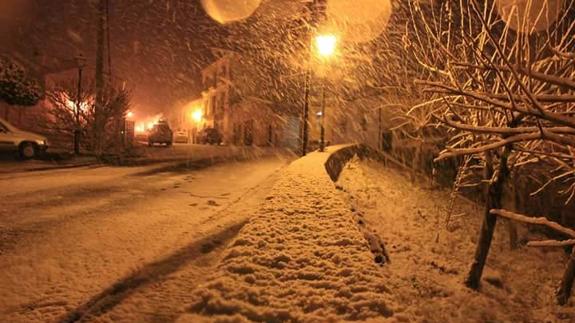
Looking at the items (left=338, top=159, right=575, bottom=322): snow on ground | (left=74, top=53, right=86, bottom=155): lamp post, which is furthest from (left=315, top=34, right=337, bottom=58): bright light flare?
(left=74, top=53, right=86, bottom=155): lamp post

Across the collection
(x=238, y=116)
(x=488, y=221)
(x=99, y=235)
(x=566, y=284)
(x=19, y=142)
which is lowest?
(x=566, y=284)

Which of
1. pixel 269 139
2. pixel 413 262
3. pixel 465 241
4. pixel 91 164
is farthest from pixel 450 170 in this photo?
pixel 269 139

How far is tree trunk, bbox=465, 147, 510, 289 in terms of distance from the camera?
6.43 m

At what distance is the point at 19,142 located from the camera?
54.9 feet

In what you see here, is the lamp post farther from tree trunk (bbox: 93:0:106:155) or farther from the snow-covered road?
the snow-covered road

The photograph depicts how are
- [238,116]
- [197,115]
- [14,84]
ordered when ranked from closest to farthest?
[14,84] < [238,116] < [197,115]

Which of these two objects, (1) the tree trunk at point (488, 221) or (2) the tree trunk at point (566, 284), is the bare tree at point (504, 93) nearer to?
(1) the tree trunk at point (488, 221)

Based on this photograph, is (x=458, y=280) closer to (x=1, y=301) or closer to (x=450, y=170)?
(x=1, y=301)

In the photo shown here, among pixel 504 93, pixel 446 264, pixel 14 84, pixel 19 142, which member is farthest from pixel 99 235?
pixel 14 84

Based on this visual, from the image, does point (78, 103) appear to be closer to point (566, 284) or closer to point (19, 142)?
point (19, 142)

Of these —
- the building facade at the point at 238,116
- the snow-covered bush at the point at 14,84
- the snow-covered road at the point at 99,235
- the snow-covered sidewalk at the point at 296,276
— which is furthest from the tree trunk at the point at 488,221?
the building facade at the point at 238,116

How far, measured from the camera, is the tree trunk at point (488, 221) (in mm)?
6435

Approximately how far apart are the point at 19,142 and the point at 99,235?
13.4 meters

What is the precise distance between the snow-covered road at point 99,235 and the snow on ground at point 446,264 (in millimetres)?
2749
